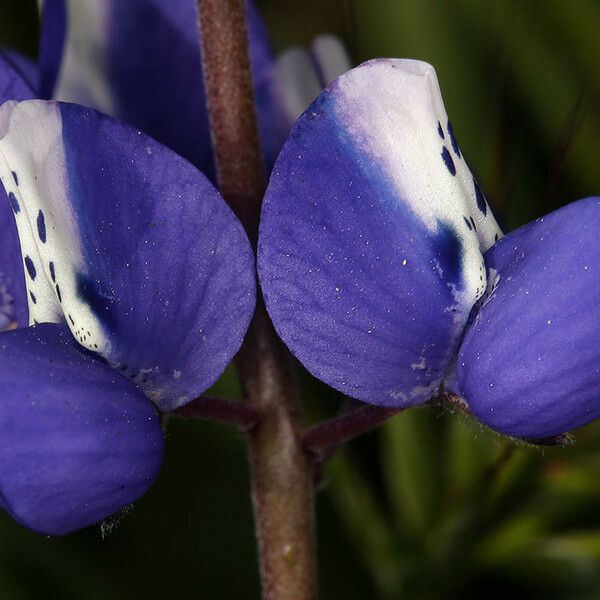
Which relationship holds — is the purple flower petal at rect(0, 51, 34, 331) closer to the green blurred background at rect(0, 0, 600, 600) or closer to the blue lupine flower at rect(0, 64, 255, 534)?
the blue lupine flower at rect(0, 64, 255, 534)

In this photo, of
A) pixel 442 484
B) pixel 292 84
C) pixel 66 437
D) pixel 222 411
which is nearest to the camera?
pixel 66 437

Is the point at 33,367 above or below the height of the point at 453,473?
above

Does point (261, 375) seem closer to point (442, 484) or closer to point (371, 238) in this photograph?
point (371, 238)

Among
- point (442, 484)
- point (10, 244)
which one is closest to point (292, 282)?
point (10, 244)

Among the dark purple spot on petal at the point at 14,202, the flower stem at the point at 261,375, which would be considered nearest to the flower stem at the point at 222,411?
the flower stem at the point at 261,375

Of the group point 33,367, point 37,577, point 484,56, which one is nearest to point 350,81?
point 33,367

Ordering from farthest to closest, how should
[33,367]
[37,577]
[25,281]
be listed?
[37,577] < [25,281] < [33,367]

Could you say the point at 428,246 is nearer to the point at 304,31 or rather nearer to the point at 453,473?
the point at 453,473
